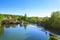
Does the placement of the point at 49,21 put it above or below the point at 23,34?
above

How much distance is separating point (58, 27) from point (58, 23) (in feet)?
6.74

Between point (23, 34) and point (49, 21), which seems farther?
point (49, 21)

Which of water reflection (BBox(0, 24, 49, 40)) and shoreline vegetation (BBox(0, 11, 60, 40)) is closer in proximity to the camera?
water reflection (BBox(0, 24, 49, 40))

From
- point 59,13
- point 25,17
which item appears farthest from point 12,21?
point 59,13

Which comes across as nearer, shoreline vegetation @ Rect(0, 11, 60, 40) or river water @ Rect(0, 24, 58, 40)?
river water @ Rect(0, 24, 58, 40)

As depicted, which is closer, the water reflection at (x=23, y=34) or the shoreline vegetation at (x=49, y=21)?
the water reflection at (x=23, y=34)

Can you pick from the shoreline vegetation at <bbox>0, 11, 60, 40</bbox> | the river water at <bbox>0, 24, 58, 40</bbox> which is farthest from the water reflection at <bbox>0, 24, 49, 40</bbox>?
the shoreline vegetation at <bbox>0, 11, 60, 40</bbox>

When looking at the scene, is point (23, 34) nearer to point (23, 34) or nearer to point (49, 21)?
point (23, 34)

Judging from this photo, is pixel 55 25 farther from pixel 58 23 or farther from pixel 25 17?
pixel 25 17

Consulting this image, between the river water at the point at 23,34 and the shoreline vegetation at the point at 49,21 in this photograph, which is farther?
the shoreline vegetation at the point at 49,21

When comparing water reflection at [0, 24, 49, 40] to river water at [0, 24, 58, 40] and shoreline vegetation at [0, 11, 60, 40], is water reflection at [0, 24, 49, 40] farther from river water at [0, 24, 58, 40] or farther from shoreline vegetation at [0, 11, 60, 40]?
shoreline vegetation at [0, 11, 60, 40]

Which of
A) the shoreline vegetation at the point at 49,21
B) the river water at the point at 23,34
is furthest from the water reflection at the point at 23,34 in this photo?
the shoreline vegetation at the point at 49,21

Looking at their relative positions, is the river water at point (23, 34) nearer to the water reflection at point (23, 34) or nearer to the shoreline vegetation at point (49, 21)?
the water reflection at point (23, 34)

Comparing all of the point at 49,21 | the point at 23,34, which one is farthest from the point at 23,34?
the point at 49,21
